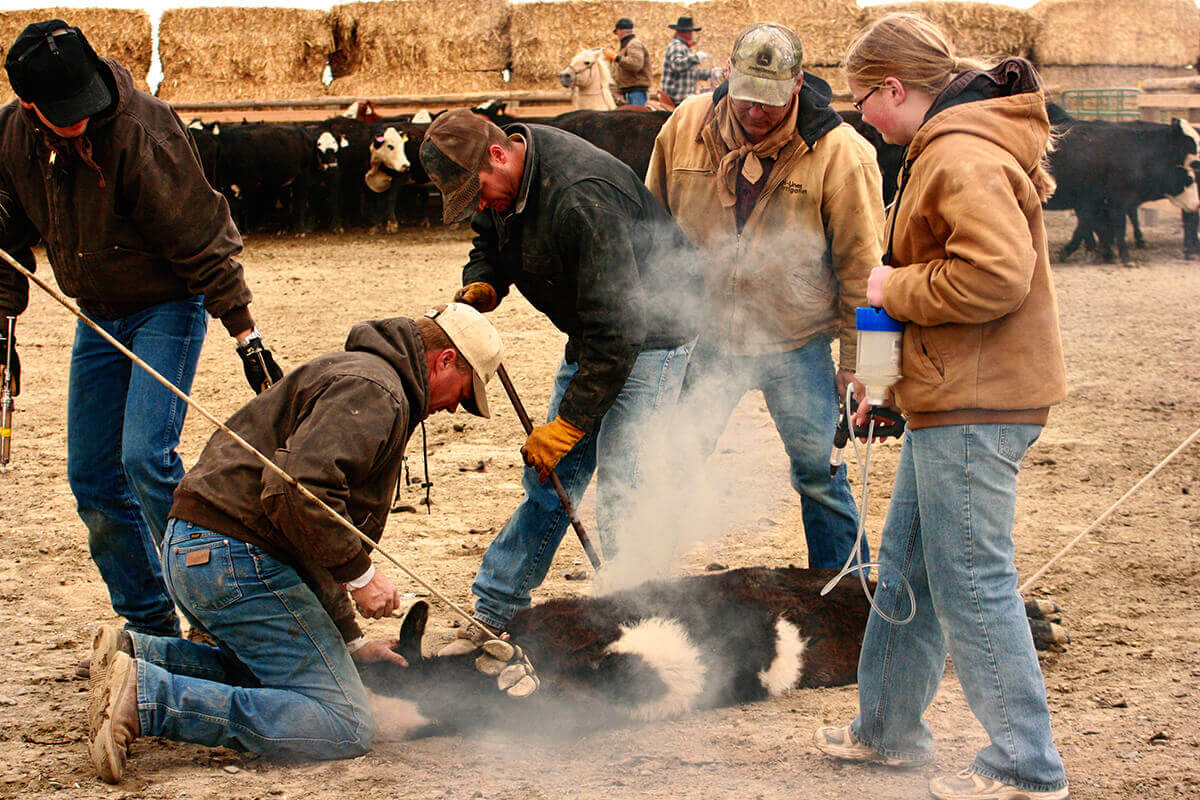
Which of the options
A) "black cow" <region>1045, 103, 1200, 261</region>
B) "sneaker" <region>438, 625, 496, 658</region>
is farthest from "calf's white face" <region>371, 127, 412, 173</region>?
"sneaker" <region>438, 625, 496, 658</region>

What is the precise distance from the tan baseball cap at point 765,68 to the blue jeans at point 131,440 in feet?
6.65

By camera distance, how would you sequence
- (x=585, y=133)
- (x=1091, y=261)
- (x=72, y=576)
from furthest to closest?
(x=585, y=133)
(x=1091, y=261)
(x=72, y=576)

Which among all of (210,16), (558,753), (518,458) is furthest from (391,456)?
(210,16)

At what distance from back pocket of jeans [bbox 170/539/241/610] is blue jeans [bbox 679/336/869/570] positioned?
1.76 meters

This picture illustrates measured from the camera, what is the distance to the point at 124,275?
142 inches

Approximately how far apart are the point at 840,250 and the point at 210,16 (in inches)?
639

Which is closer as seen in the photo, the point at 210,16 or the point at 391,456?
the point at 391,456

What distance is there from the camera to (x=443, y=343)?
3.16 m

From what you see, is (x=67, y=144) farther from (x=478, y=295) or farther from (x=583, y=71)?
(x=583, y=71)

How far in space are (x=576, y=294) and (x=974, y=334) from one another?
1475 mm

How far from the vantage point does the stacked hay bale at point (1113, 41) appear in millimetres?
17719

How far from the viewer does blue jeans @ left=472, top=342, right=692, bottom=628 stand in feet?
12.5

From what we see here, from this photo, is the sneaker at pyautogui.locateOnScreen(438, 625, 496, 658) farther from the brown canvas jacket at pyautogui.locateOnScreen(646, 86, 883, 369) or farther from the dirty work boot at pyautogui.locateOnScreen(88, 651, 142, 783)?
the brown canvas jacket at pyautogui.locateOnScreen(646, 86, 883, 369)

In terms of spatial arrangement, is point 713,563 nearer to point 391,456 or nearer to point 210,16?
point 391,456
